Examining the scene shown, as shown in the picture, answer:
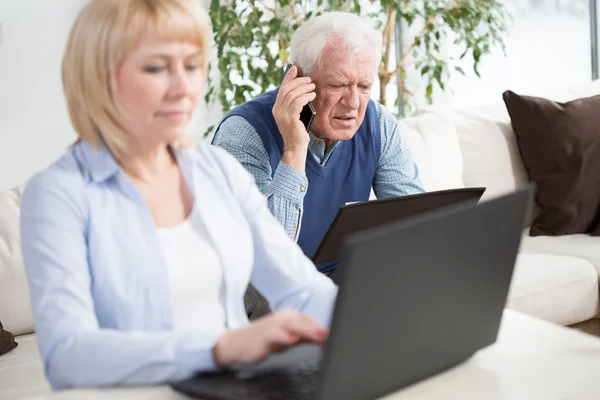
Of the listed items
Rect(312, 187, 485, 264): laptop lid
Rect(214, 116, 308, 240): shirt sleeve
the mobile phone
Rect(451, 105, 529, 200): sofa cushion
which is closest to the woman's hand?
Rect(312, 187, 485, 264): laptop lid

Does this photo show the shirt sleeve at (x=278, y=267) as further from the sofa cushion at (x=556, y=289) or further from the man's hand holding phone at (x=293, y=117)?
the sofa cushion at (x=556, y=289)

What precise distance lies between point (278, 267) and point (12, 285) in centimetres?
129

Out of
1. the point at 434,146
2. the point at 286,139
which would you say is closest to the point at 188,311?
the point at 286,139

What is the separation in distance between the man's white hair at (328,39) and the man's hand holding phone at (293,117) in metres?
0.08

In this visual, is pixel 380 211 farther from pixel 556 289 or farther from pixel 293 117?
pixel 556 289

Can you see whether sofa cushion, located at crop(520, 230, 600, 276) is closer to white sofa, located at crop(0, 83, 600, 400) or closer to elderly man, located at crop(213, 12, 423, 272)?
white sofa, located at crop(0, 83, 600, 400)

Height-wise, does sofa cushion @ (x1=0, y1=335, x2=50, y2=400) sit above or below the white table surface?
below

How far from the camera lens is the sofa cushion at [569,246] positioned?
2.90m

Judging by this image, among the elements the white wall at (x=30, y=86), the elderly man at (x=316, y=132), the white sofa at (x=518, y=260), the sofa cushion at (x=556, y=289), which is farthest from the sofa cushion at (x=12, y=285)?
the sofa cushion at (x=556, y=289)

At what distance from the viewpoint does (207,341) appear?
1.10 metres

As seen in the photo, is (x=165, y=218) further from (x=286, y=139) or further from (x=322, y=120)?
(x=322, y=120)

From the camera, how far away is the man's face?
2234 millimetres

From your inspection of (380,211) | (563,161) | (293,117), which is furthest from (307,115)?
(563,161)

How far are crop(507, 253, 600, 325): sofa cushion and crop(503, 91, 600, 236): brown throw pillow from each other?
0.30 metres
